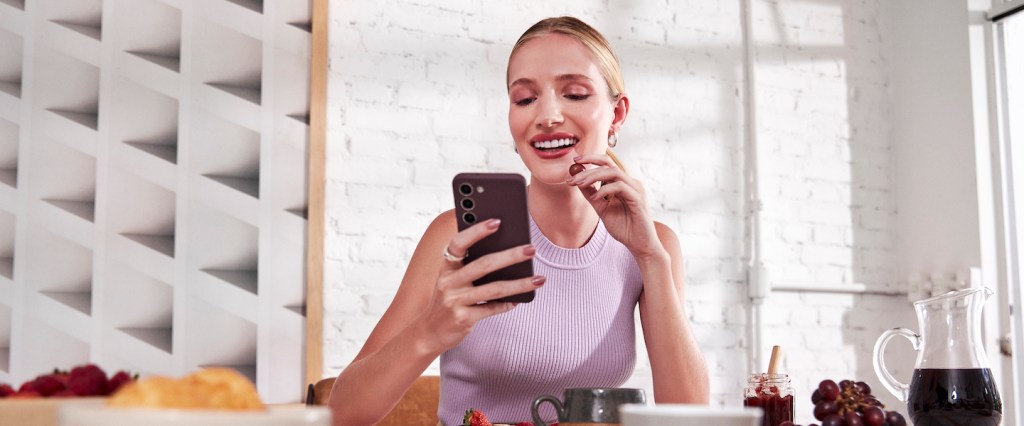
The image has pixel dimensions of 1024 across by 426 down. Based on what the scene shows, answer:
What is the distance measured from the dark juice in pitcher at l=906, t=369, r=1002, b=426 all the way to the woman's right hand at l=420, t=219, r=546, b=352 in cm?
51

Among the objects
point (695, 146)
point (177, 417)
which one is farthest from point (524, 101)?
point (695, 146)

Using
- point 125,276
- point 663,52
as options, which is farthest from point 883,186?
point 125,276

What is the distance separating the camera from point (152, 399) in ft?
1.63

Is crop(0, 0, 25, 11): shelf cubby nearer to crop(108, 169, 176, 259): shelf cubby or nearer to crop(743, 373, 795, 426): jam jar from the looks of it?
crop(108, 169, 176, 259): shelf cubby

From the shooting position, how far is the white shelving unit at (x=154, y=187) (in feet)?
8.48

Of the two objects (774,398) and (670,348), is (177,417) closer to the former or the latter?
(774,398)

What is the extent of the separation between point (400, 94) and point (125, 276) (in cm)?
100

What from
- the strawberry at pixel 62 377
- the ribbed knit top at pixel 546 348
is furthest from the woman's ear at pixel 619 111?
the strawberry at pixel 62 377

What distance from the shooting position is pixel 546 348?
1718mm

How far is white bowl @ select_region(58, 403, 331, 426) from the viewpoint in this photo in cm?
47

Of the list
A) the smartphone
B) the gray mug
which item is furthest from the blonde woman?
the gray mug

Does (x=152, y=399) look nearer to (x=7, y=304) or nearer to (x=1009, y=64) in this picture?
(x=7, y=304)

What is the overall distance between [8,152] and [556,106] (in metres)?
1.67

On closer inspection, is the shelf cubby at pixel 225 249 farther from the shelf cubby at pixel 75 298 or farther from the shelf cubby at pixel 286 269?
the shelf cubby at pixel 75 298
